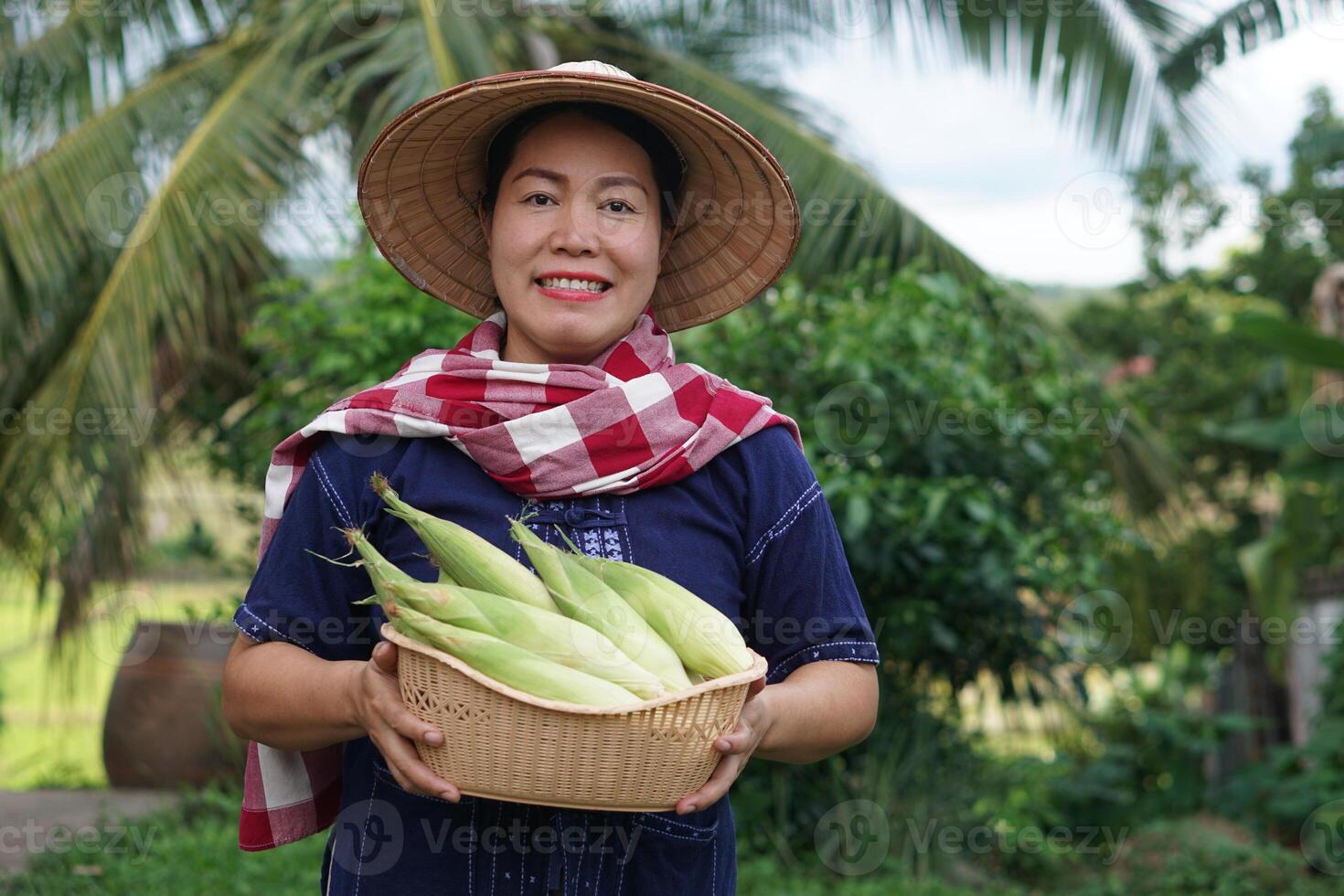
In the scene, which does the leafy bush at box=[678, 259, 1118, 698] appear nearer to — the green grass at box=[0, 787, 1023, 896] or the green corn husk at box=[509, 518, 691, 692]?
the green grass at box=[0, 787, 1023, 896]

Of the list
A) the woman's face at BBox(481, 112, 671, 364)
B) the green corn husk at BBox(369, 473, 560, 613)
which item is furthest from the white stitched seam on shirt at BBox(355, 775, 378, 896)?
the woman's face at BBox(481, 112, 671, 364)

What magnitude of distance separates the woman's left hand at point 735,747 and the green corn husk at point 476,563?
25cm

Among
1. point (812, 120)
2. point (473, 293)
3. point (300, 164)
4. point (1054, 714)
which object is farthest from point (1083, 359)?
point (473, 293)

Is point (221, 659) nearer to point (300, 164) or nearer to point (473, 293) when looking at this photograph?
point (300, 164)

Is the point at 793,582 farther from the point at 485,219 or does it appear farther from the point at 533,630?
the point at 485,219

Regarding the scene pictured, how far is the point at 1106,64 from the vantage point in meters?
6.61

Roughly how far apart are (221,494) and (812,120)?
3940 mm

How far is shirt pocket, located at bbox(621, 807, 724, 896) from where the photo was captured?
66.5 inches

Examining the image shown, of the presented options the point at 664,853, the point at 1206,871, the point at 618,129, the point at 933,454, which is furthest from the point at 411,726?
the point at 1206,871

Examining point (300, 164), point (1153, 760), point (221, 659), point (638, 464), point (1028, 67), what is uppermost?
point (1028, 67)

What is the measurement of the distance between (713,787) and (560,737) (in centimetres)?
22

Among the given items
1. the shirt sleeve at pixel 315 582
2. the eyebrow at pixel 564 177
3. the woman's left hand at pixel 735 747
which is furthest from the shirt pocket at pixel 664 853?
the eyebrow at pixel 564 177

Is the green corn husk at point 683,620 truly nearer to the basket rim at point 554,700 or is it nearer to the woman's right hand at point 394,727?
the basket rim at point 554,700

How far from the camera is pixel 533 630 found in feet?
4.69
